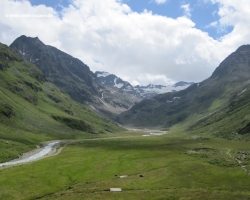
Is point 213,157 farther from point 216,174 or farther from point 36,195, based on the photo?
point 36,195

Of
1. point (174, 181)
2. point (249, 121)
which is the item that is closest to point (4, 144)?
point (174, 181)

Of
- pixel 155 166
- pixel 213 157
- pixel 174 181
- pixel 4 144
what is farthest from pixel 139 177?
pixel 4 144

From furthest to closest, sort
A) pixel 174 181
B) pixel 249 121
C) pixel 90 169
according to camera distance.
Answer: pixel 249 121 < pixel 90 169 < pixel 174 181

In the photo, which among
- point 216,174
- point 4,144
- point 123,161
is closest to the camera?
point 216,174

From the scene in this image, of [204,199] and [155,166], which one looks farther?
[155,166]

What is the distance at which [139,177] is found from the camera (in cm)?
6962

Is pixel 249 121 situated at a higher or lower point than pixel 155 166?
higher

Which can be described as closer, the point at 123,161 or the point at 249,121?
the point at 123,161

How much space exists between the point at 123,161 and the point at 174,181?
29.3m

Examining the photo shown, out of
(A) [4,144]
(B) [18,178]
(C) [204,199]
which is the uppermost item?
(A) [4,144]

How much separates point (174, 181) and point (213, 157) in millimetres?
33740

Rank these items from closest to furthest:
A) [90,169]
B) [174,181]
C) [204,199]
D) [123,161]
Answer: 1. [204,199]
2. [174,181]
3. [90,169]
4. [123,161]

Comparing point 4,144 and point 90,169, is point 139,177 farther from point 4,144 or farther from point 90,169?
point 4,144

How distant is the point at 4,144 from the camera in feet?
373
